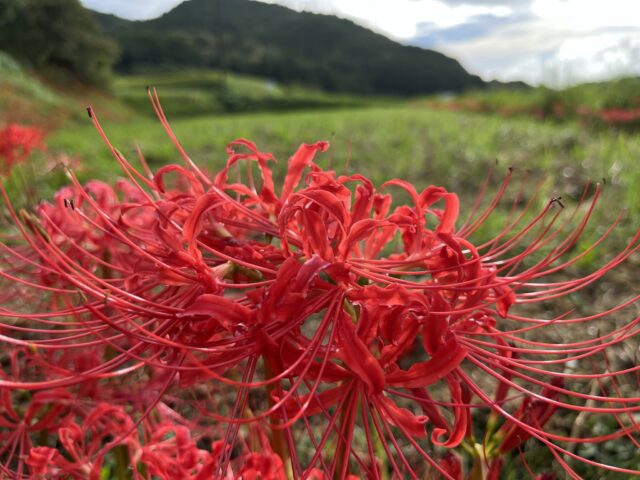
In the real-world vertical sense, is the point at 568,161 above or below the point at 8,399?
above

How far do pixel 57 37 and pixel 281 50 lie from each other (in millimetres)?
35922

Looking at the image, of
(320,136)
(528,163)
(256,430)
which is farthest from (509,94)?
(256,430)

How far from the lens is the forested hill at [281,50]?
43872 millimetres

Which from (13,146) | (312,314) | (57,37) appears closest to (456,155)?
(13,146)

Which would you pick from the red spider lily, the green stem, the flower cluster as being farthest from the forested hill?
the flower cluster

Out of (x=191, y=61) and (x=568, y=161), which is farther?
(x=191, y=61)

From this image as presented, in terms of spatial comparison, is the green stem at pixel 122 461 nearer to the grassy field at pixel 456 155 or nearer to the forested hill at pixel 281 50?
the grassy field at pixel 456 155

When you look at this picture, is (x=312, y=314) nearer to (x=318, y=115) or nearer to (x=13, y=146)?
(x=13, y=146)

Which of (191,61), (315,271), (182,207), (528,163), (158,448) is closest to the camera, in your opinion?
(315,271)

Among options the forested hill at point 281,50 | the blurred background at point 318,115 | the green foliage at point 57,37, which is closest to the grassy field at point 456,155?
the blurred background at point 318,115

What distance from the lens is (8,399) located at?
3.63ft

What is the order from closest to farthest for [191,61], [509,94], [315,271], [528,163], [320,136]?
[315,271], [528,163], [320,136], [509,94], [191,61]

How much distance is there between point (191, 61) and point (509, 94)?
36129 millimetres

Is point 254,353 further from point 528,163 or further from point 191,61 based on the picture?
point 191,61
